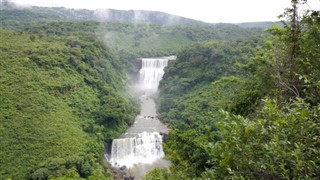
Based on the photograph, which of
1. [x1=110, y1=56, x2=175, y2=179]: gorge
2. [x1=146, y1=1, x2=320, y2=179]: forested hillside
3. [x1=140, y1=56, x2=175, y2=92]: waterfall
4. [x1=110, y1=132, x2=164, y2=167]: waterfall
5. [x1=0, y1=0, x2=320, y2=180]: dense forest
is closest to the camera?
[x1=146, y1=1, x2=320, y2=179]: forested hillside

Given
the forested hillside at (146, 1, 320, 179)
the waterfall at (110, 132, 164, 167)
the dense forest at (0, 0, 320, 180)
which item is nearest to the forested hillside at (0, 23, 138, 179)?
the dense forest at (0, 0, 320, 180)

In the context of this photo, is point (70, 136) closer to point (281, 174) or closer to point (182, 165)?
point (182, 165)

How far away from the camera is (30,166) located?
2203 cm

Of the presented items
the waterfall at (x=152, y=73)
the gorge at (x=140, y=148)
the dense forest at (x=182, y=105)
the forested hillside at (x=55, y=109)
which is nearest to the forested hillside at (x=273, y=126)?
the dense forest at (x=182, y=105)

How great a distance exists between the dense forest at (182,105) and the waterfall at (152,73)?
10.3 feet

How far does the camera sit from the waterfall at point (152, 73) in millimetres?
52531

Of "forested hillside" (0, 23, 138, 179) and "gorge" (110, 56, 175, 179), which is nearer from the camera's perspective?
"forested hillside" (0, 23, 138, 179)

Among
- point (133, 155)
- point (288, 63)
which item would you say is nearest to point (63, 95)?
point (133, 155)

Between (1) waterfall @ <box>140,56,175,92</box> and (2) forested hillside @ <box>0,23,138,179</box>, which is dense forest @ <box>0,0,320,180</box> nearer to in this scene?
(2) forested hillside @ <box>0,23,138,179</box>

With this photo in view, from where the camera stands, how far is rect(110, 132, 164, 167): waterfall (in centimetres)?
2924

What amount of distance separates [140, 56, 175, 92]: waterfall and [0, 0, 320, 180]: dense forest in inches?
123

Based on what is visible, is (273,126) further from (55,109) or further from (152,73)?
(152,73)

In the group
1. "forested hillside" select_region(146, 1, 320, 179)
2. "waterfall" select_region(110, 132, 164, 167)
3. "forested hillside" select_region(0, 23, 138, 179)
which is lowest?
"waterfall" select_region(110, 132, 164, 167)

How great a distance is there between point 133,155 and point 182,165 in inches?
881
